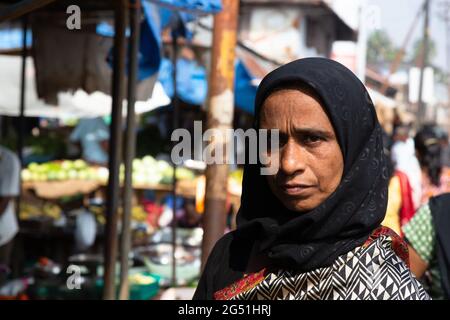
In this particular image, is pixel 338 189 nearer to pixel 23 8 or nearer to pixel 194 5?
pixel 23 8

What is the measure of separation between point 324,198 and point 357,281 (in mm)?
202

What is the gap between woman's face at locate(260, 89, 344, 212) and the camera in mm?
1819

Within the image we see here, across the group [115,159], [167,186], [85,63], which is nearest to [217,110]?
[115,159]

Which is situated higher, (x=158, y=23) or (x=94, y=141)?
(x=158, y=23)

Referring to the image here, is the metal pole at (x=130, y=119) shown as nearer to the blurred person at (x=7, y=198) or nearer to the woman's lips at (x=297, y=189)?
the blurred person at (x=7, y=198)

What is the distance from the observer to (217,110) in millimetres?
5145

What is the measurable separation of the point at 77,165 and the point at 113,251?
6.51 metres

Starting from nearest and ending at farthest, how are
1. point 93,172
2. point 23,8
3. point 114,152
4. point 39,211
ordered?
point 23,8 → point 114,152 → point 39,211 → point 93,172

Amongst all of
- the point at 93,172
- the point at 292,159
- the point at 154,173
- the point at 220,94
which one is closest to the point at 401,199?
the point at 220,94

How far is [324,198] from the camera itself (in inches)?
72.5

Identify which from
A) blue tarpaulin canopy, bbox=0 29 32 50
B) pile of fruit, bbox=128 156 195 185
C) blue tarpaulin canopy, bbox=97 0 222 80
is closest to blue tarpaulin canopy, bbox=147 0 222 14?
blue tarpaulin canopy, bbox=97 0 222 80

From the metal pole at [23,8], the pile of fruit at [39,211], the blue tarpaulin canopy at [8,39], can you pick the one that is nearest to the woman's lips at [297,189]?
the metal pole at [23,8]

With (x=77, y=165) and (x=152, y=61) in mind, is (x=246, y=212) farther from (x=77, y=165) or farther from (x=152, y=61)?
(x=77, y=165)

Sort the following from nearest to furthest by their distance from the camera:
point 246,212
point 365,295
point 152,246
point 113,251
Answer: point 365,295
point 246,212
point 113,251
point 152,246
